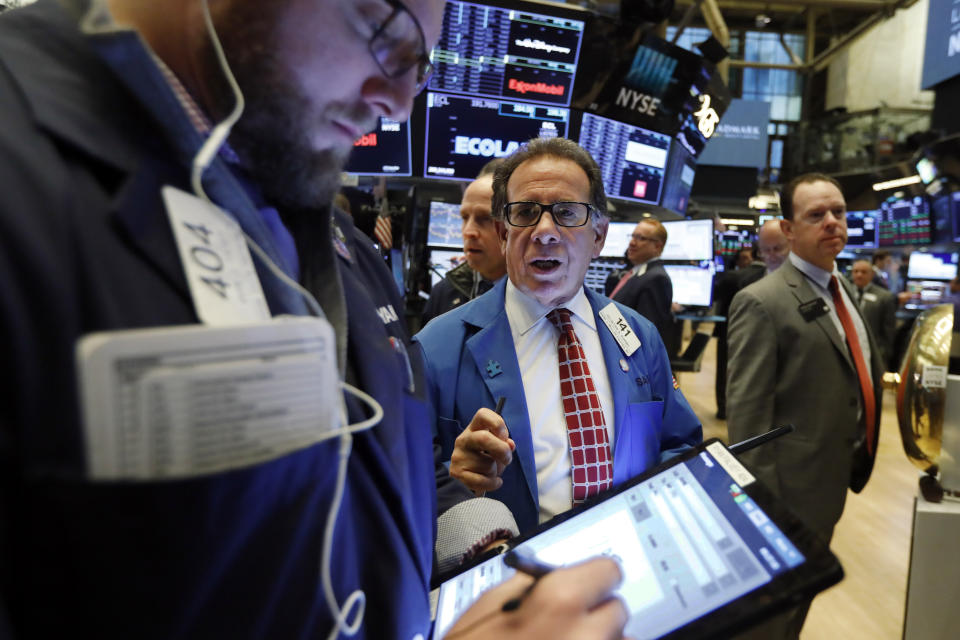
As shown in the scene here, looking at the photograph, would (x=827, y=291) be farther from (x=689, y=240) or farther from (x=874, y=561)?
(x=689, y=240)

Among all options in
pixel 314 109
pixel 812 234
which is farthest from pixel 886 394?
pixel 314 109

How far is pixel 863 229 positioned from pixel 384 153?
10135 mm

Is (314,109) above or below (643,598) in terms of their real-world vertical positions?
above

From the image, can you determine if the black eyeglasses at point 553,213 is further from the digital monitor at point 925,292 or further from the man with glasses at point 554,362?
the digital monitor at point 925,292

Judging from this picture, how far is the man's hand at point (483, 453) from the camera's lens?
43.9 inches

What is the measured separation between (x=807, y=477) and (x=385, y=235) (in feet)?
8.64

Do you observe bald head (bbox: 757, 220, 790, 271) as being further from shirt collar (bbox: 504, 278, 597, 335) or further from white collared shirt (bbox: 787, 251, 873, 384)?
shirt collar (bbox: 504, 278, 597, 335)

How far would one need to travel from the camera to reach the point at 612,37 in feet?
13.2

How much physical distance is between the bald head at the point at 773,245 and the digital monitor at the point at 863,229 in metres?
6.29

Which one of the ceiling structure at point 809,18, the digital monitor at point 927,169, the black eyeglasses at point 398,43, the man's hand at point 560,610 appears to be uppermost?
the ceiling structure at point 809,18

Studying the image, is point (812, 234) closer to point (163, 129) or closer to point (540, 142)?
point (540, 142)

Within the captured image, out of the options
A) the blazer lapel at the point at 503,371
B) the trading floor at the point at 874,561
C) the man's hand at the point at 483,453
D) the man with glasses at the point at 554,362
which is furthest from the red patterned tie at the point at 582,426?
the trading floor at the point at 874,561

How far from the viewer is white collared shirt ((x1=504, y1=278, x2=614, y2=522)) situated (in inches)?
54.1

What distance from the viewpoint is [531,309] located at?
159 centimetres
